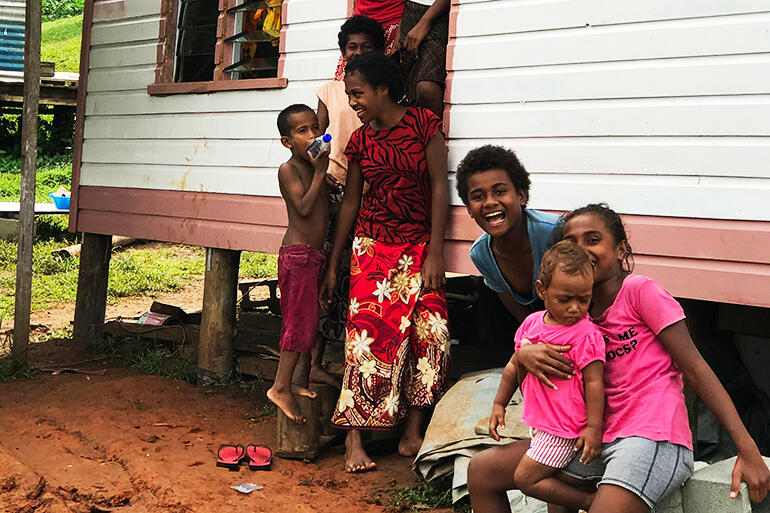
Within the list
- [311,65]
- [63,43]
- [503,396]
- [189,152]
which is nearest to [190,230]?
[189,152]

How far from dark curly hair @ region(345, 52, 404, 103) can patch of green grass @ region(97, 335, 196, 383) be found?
317 centimetres

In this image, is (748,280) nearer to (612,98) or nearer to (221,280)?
(612,98)

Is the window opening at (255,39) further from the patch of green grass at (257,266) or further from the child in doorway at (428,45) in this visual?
the patch of green grass at (257,266)

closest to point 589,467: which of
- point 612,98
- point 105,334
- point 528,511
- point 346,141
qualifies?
point 528,511

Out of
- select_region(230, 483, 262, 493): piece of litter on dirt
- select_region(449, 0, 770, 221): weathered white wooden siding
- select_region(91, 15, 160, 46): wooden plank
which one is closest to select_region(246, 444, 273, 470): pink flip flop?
select_region(230, 483, 262, 493): piece of litter on dirt

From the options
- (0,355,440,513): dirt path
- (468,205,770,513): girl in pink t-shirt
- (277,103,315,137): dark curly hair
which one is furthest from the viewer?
(277,103,315,137): dark curly hair

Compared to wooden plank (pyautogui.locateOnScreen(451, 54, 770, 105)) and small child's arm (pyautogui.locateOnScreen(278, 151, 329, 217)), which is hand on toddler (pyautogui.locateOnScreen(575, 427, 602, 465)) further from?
small child's arm (pyautogui.locateOnScreen(278, 151, 329, 217))

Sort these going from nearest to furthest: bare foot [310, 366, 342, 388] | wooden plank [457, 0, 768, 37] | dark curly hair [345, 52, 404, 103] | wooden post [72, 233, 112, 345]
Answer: wooden plank [457, 0, 768, 37] → dark curly hair [345, 52, 404, 103] → bare foot [310, 366, 342, 388] → wooden post [72, 233, 112, 345]

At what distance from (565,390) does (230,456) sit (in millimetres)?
2544

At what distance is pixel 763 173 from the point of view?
4.14 metres

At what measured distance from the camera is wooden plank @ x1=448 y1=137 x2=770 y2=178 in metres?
4.20

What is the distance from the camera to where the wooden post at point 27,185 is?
722 cm

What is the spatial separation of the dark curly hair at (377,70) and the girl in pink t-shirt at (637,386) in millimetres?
1847

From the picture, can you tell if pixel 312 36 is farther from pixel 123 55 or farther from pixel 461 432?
pixel 461 432
